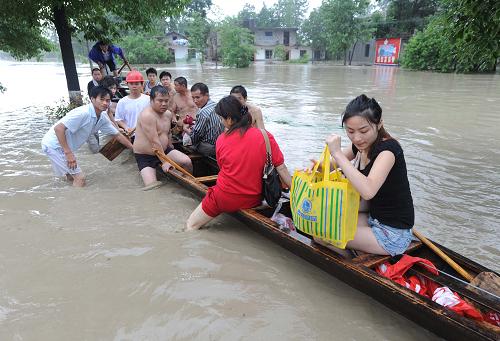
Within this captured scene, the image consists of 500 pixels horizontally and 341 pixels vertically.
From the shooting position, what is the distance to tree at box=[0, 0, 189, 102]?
8.40m

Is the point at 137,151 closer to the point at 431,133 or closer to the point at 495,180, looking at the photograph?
the point at 495,180

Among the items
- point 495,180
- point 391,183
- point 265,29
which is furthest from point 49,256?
point 265,29

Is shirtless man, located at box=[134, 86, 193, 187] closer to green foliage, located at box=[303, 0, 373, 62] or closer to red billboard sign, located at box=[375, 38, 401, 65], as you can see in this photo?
red billboard sign, located at box=[375, 38, 401, 65]

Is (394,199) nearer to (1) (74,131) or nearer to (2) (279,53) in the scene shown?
(1) (74,131)

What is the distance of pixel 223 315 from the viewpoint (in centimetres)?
266

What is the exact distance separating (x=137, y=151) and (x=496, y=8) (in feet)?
14.5

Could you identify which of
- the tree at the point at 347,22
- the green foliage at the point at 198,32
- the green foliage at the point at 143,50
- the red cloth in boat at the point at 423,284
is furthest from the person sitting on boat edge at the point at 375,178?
the green foliage at the point at 198,32

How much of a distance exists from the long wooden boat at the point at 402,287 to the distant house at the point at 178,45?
51.3 meters

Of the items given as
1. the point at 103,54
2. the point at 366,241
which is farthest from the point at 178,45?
the point at 366,241

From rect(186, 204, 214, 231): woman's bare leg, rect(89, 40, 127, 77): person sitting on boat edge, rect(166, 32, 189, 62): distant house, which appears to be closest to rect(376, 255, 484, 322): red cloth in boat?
rect(186, 204, 214, 231): woman's bare leg

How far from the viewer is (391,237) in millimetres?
2590

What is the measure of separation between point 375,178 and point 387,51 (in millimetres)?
39240

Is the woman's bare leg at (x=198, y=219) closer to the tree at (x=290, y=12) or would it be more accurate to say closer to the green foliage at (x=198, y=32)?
the green foliage at (x=198, y=32)

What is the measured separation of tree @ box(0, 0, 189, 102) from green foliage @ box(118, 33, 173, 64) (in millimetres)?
37501
